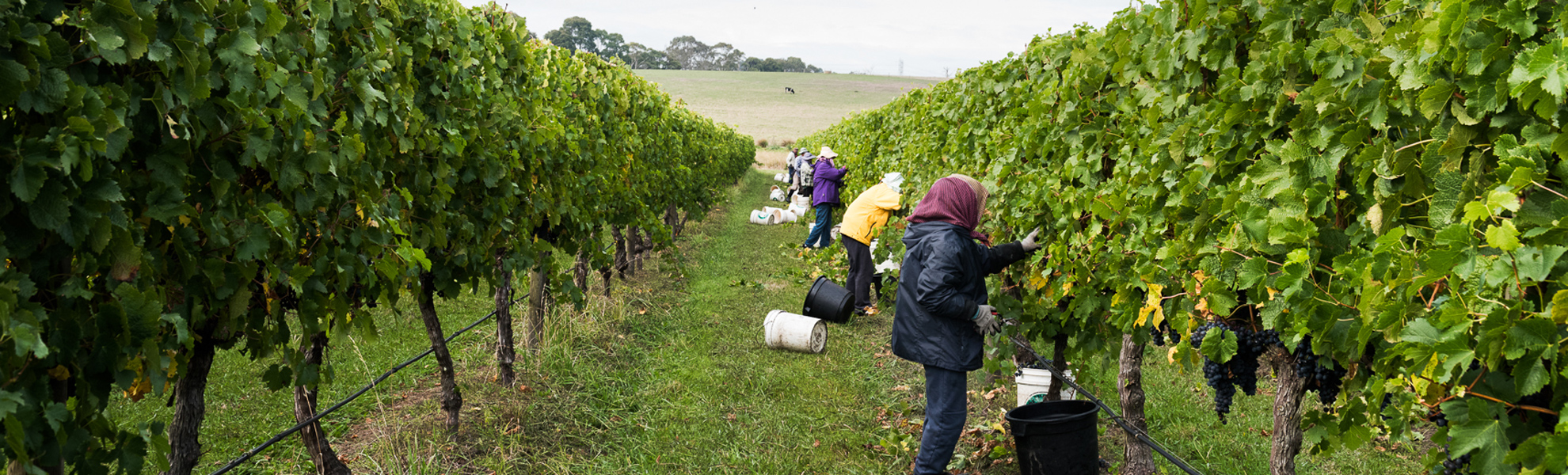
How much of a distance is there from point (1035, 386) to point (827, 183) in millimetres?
6489

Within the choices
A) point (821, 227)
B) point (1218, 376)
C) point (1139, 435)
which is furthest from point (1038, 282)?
point (821, 227)

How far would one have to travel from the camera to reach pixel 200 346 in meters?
2.53

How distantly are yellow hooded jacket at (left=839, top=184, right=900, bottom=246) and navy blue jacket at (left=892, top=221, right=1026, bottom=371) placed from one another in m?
3.24

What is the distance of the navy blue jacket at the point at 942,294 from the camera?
13.1ft

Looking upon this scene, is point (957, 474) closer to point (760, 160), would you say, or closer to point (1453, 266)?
point (1453, 266)

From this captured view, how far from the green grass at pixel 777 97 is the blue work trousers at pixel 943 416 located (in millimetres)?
44489

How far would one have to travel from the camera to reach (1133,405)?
4.29 meters

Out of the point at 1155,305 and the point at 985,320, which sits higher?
the point at 1155,305

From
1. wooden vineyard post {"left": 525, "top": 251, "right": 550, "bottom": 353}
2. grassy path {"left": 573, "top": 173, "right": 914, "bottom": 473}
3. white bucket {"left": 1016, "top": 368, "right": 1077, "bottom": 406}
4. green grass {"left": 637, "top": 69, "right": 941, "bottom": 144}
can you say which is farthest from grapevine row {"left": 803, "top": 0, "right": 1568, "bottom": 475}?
green grass {"left": 637, "top": 69, "right": 941, "bottom": 144}

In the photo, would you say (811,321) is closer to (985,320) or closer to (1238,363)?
(985,320)

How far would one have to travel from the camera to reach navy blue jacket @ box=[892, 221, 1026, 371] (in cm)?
400

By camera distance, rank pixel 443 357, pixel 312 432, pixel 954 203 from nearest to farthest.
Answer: pixel 312 432, pixel 954 203, pixel 443 357

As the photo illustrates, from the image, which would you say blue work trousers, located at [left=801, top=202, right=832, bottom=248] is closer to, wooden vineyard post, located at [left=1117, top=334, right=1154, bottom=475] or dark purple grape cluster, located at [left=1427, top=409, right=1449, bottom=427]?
wooden vineyard post, located at [left=1117, top=334, right=1154, bottom=475]

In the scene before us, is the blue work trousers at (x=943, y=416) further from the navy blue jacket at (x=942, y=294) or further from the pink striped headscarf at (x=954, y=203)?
the pink striped headscarf at (x=954, y=203)
